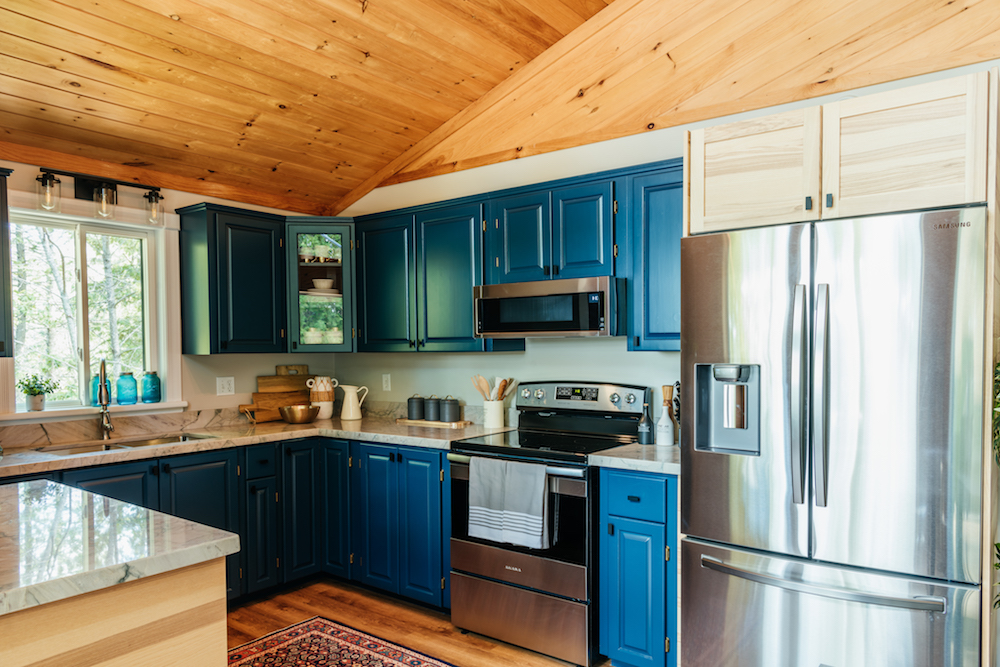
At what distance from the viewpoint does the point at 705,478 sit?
2.36 meters

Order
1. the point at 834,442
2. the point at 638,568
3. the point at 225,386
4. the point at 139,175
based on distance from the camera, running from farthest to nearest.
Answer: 1. the point at 225,386
2. the point at 139,175
3. the point at 638,568
4. the point at 834,442

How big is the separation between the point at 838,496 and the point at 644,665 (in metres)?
1.08

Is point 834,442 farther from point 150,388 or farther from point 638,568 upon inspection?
point 150,388

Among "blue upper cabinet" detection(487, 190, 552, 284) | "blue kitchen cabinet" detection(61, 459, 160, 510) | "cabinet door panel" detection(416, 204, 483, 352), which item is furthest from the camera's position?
"cabinet door panel" detection(416, 204, 483, 352)

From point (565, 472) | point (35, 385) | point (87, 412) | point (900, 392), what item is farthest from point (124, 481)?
point (900, 392)

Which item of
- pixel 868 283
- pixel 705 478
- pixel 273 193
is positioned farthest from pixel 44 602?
pixel 273 193

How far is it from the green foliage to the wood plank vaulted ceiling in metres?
1.07

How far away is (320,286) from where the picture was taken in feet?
13.4

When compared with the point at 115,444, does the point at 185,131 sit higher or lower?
higher

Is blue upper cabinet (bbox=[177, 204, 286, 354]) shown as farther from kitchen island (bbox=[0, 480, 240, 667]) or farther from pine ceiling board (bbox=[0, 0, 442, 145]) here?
kitchen island (bbox=[0, 480, 240, 667])

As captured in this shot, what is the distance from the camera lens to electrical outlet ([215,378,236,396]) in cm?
404

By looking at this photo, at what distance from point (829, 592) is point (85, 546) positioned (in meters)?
2.05

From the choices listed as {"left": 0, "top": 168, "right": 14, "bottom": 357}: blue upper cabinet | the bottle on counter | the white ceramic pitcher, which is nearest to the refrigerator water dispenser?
the bottle on counter

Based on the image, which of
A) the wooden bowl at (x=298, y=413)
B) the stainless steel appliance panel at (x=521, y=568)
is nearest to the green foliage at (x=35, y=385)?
the wooden bowl at (x=298, y=413)
